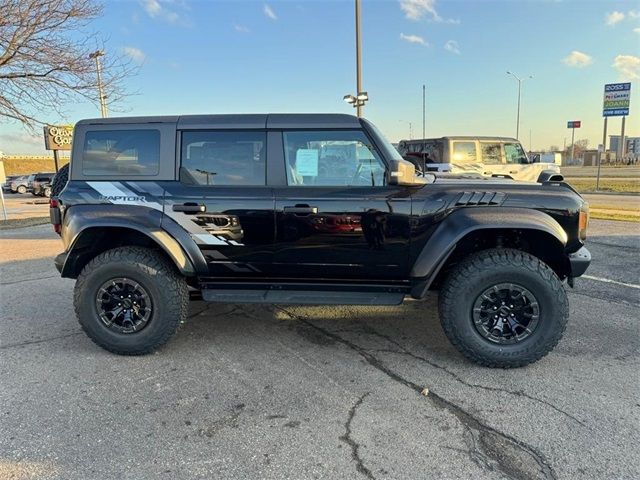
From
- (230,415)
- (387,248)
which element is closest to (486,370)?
(387,248)

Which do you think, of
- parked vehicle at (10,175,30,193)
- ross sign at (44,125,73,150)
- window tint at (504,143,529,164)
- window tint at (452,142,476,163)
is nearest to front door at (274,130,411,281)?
window tint at (452,142,476,163)

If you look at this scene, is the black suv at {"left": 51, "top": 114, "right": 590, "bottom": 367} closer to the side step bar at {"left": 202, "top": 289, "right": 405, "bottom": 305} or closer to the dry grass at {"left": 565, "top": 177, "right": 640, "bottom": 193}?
the side step bar at {"left": 202, "top": 289, "right": 405, "bottom": 305}

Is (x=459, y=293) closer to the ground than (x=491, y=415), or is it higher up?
higher up

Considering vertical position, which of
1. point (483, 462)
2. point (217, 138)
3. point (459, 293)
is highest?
point (217, 138)

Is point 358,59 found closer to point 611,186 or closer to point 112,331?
point 112,331

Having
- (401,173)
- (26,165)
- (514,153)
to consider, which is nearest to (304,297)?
(401,173)

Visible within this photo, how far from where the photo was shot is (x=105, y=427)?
2.68m

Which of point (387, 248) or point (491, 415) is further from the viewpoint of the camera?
point (387, 248)

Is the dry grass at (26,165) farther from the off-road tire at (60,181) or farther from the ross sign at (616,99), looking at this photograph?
the off-road tire at (60,181)

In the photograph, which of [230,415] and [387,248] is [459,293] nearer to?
[387,248]

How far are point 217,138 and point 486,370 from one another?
9.29 feet

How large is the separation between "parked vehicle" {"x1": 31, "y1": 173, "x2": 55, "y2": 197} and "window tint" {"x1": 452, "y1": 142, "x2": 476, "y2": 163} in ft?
90.0

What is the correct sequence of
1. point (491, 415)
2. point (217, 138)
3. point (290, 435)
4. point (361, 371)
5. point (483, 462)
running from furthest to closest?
point (217, 138) < point (361, 371) < point (491, 415) < point (290, 435) < point (483, 462)

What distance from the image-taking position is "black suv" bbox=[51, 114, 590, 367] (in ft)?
11.1
